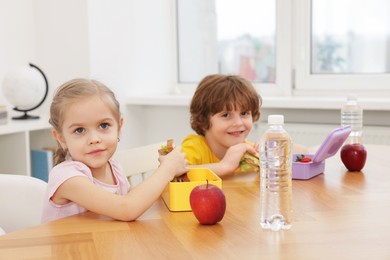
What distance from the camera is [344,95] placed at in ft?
11.1

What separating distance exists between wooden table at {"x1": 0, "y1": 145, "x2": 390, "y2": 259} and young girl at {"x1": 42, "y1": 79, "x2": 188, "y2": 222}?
0.19 feet

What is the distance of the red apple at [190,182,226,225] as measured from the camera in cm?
124

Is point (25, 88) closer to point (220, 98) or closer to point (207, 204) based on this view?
point (220, 98)

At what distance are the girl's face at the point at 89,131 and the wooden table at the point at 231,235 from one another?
6.8 inches

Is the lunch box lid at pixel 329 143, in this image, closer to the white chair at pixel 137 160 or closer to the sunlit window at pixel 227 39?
the white chair at pixel 137 160

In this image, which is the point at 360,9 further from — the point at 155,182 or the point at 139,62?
the point at 155,182

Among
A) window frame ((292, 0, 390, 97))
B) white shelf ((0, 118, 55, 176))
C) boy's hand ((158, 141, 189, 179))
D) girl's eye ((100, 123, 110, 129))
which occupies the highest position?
window frame ((292, 0, 390, 97))

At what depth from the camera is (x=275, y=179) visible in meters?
1.26

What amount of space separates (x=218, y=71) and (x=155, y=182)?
2.47 meters

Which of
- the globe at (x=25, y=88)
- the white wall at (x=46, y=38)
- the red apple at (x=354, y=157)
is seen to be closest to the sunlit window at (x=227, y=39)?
the white wall at (x=46, y=38)

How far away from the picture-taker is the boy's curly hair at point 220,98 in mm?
2084

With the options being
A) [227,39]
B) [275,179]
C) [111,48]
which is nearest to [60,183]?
[275,179]

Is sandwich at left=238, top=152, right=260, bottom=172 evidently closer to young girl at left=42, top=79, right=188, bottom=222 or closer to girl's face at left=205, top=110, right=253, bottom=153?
girl's face at left=205, top=110, right=253, bottom=153

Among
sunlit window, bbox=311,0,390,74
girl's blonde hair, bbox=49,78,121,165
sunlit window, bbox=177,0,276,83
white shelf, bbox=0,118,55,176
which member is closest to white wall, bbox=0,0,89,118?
white shelf, bbox=0,118,55,176
